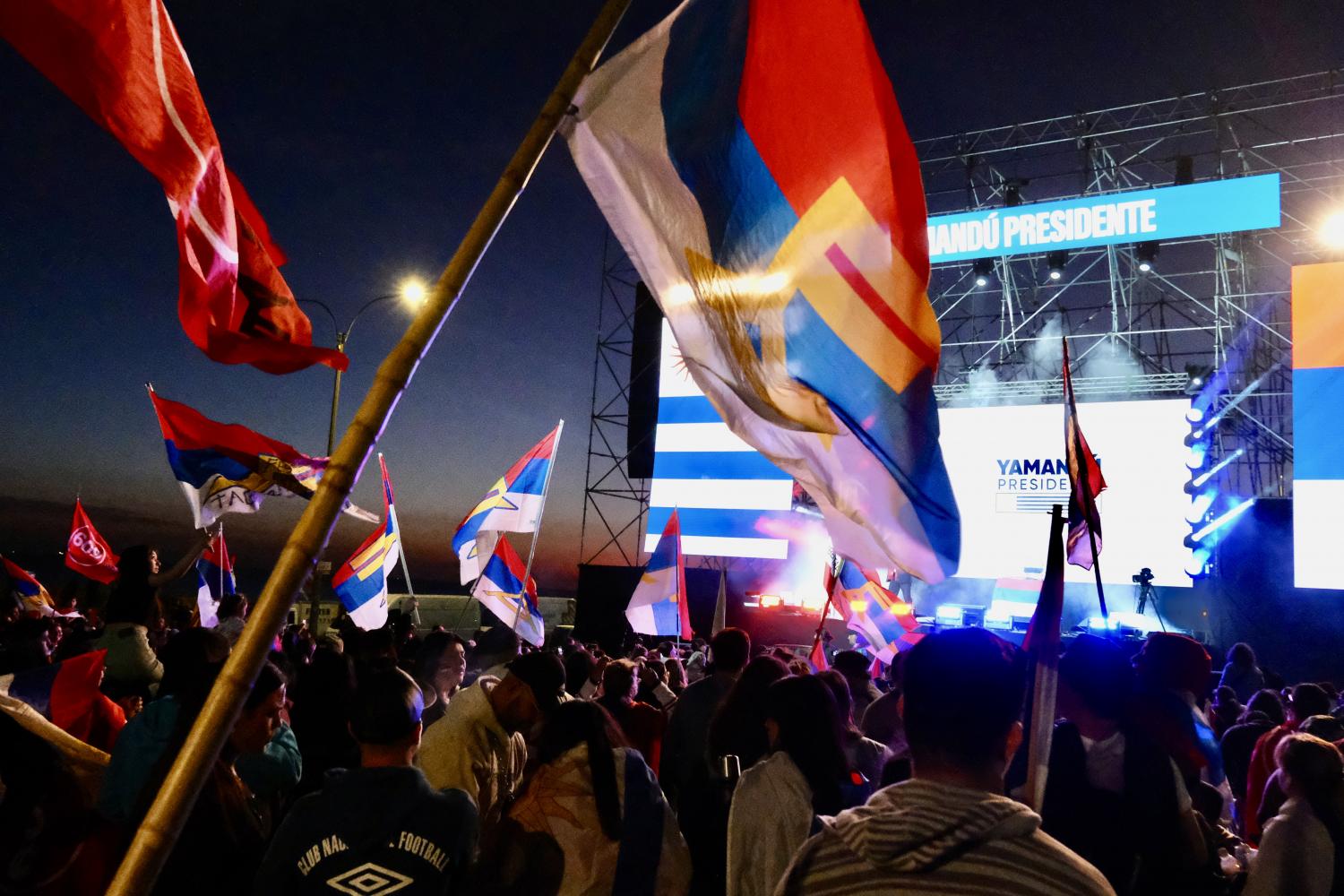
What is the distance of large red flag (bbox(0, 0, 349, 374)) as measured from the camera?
7.40 feet

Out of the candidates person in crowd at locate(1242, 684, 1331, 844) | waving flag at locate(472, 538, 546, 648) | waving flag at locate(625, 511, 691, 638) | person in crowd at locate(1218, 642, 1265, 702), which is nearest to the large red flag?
person in crowd at locate(1242, 684, 1331, 844)

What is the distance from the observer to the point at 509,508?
32.5ft

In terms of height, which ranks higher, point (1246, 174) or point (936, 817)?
point (1246, 174)

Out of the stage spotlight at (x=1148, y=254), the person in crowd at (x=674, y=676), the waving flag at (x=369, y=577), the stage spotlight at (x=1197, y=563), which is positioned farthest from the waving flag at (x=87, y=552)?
the stage spotlight at (x=1148, y=254)

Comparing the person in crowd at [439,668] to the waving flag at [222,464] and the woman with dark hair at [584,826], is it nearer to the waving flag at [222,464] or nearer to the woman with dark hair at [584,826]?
the waving flag at [222,464]

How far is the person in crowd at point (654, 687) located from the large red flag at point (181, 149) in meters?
4.33

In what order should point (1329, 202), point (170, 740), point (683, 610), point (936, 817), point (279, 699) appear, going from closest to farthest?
1. point (936, 817)
2. point (170, 740)
3. point (279, 699)
4. point (683, 610)
5. point (1329, 202)

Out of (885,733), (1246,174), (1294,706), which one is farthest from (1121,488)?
(885,733)

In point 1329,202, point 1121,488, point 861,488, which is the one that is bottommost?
point 861,488

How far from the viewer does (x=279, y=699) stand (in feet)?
11.0

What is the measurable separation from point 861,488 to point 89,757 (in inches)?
113

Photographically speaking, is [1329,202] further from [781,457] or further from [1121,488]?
[781,457]

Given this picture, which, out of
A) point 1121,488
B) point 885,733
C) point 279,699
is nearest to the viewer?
point 279,699

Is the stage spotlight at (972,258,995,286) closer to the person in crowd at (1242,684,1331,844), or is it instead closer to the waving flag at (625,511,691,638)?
the waving flag at (625,511,691,638)
